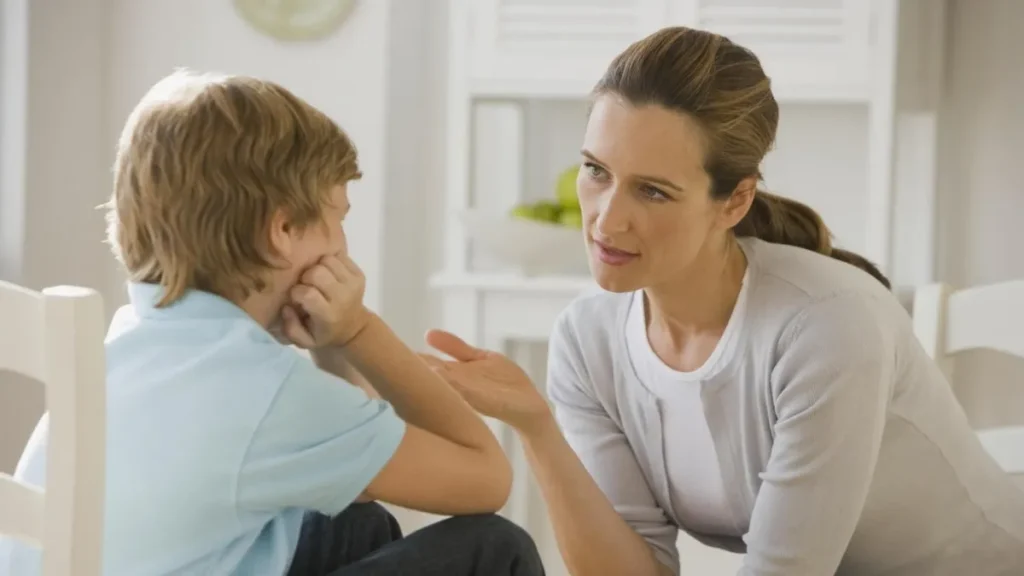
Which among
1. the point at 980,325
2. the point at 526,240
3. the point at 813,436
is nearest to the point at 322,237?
the point at 813,436

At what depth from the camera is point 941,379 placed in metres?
1.41

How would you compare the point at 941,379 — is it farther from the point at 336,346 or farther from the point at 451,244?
→ the point at 451,244

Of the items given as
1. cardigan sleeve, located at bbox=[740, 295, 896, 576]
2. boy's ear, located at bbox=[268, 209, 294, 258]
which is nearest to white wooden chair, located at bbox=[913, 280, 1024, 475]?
cardigan sleeve, located at bbox=[740, 295, 896, 576]

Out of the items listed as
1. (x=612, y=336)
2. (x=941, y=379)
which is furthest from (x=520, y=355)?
(x=941, y=379)

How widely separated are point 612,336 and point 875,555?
0.38 m

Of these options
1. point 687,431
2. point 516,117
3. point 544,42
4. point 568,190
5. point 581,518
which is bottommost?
point 581,518

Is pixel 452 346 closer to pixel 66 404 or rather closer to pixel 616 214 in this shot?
Answer: pixel 616 214

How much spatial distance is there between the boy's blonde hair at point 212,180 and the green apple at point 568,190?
112 centimetres

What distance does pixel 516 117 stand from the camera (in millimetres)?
2453

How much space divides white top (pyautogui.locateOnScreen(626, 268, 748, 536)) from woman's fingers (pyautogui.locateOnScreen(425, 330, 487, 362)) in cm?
18

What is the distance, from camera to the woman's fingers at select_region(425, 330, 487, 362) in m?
1.36

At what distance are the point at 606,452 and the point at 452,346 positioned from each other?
253 mm

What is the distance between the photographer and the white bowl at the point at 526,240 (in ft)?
7.04

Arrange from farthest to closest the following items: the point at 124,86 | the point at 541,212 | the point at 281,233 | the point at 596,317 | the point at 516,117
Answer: the point at 516,117 < the point at 124,86 < the point at 541,212 < the point at 596,317 < the point at 281,233
